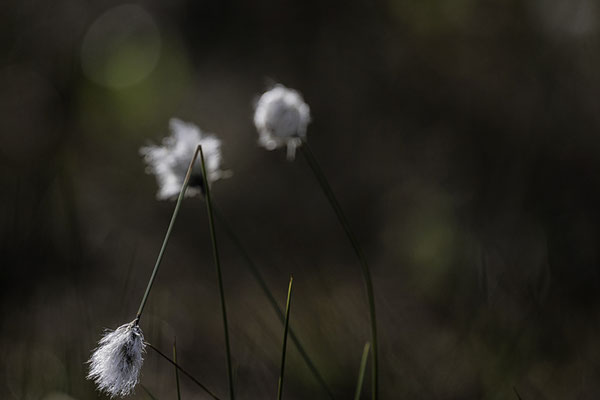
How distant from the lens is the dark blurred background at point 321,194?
1.31 meters

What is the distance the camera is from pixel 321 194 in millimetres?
2982

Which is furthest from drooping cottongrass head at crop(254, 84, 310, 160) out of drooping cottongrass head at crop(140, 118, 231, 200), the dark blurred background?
the dark blurred background

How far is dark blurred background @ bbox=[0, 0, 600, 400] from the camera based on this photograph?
1.31 metres

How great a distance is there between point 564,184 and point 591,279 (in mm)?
667

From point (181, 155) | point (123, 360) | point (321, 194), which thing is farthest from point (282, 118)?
point (321, 194)

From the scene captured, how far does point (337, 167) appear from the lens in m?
3.07

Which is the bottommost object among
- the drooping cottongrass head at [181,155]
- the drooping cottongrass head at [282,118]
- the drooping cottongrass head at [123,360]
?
the drooping cottongrass head at [123,360]

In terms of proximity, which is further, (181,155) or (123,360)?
(181,155)

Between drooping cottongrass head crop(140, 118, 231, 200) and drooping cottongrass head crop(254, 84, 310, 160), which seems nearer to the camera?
drooping cottongrass head crop(254, 84, 310, 160)

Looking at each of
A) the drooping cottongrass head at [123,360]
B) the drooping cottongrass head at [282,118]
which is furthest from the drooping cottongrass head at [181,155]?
the drooping cottongrass head at [123,360]

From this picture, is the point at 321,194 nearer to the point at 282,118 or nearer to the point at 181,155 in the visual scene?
the point at 181,155

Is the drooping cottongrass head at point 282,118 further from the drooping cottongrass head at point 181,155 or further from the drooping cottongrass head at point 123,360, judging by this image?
the drooping cottongrass head at point 123,360

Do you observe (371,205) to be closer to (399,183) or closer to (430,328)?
(399,183)

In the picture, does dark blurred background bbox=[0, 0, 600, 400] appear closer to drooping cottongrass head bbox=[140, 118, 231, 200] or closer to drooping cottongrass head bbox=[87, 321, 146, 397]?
drooping cottongrass head bbox=[140, 118, 231, 200]
